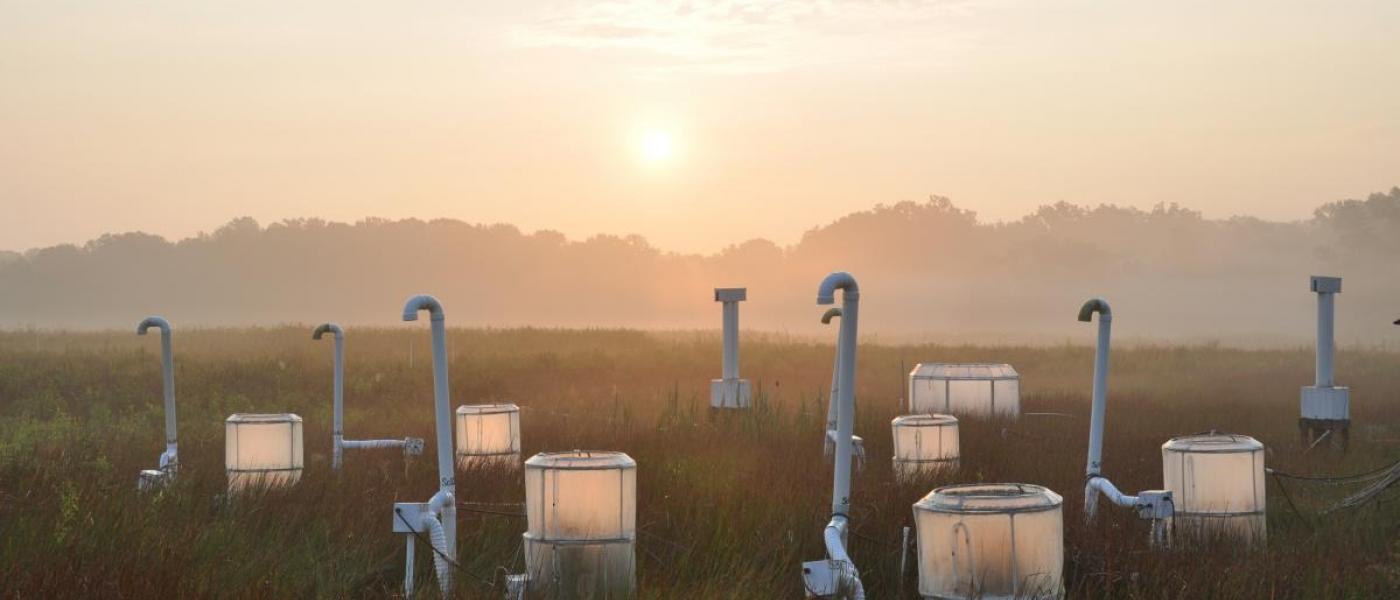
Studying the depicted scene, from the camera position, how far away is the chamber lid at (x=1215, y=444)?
10.0 meters

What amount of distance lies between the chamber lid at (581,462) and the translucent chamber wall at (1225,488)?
4.11 meters

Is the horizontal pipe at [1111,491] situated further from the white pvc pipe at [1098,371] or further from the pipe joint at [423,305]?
the pipe joint at [423,305]

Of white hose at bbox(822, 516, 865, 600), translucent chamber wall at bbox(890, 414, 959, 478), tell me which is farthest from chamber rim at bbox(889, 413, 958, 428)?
white hose at bbox(822, 516, 865, 600)

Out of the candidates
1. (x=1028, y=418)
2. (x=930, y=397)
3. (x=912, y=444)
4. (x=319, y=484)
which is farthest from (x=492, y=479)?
(x=1028, y=418)

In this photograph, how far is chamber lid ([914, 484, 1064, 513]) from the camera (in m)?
6.89

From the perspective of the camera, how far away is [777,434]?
16375 mm

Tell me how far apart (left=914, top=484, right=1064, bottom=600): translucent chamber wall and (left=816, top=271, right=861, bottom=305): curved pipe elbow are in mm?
1267

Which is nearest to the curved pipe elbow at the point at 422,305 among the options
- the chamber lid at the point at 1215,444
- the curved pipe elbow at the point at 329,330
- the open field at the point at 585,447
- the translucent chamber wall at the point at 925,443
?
the open field at the point at 585,447

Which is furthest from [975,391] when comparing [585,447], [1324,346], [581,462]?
[581,462]

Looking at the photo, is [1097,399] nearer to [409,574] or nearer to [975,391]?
[409,574]

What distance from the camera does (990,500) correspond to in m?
6.97

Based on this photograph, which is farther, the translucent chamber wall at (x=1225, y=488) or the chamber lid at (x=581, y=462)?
the translucent chamber wall at (x=1225, y=488)

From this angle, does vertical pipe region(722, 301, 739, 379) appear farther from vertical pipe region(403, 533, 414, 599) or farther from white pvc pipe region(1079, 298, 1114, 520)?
vertical pipe region(403, 533, 414, 599)

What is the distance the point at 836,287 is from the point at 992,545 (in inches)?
65.8
